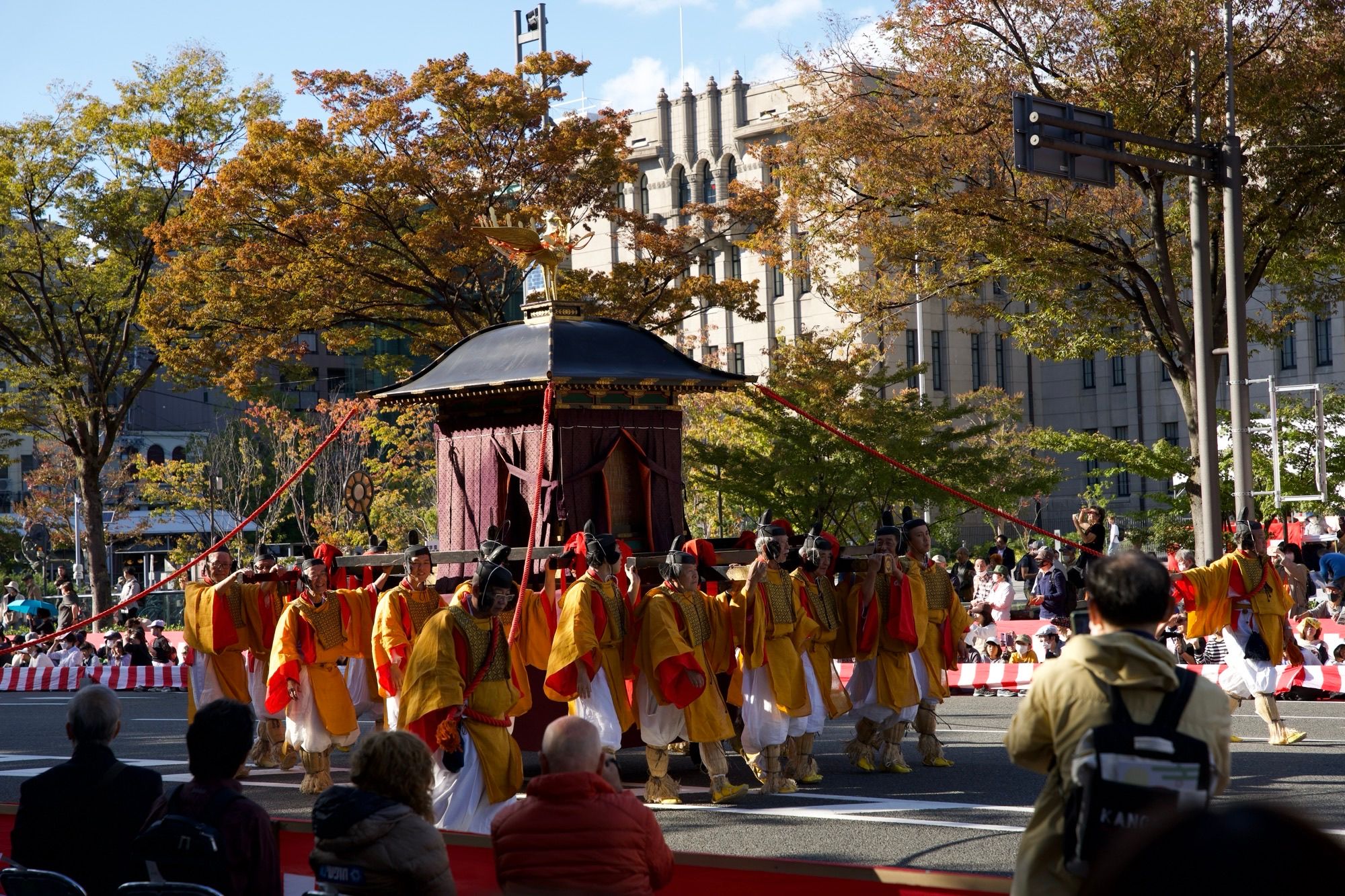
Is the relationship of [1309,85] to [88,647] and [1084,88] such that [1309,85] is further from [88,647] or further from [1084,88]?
[88,647]

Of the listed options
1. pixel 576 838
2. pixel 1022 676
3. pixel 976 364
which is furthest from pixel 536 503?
pixel 976 364

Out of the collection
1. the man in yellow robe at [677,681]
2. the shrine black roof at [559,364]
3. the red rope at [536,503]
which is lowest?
the man in yellow robe at [677,681]

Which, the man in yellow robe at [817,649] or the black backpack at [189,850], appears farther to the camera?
the man in yellow robe at [817,649]

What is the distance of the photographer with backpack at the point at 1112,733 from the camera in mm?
3668

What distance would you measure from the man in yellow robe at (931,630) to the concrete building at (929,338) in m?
38.1

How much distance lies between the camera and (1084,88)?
59.7 ft

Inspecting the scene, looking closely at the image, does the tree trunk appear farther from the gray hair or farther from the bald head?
the bald head

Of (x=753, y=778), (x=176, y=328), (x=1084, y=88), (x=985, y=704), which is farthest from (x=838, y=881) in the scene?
(x=176, y=328)

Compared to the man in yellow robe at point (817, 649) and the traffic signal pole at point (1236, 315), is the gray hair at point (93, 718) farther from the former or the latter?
the traffic signal pole at point (1236, 315)

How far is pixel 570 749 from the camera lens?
4.78m

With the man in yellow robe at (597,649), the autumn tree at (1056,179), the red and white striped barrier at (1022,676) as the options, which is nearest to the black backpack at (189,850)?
the man in yellow robe at (597,649)

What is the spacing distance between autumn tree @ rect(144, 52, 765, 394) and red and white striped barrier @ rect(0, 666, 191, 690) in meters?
4.54

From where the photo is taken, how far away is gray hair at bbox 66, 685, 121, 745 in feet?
17.7

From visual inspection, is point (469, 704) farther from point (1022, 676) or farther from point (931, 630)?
point (1022, 676)
